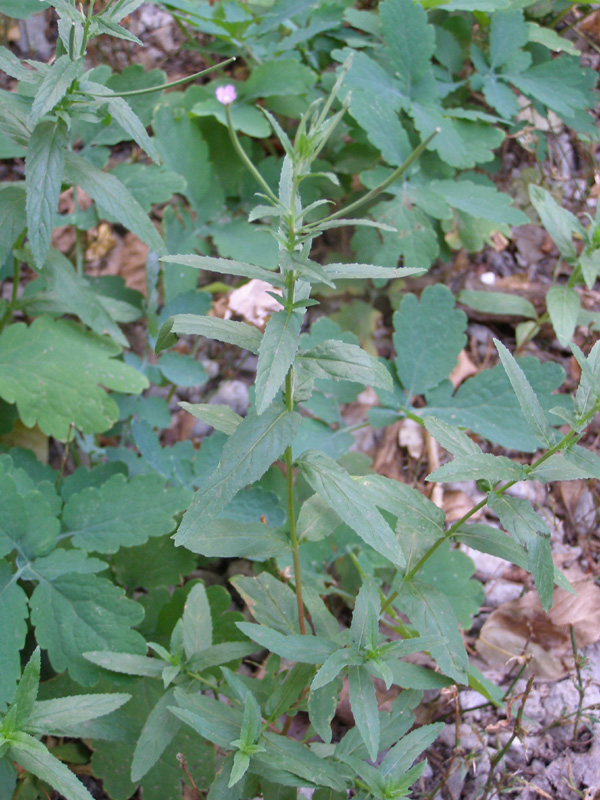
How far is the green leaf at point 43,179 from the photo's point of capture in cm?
155

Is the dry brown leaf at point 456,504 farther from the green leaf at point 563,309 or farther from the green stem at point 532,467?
the green stem at point 532,467

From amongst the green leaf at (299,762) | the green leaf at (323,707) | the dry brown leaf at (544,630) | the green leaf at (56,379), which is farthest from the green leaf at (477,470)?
the green leaf at (56,379)

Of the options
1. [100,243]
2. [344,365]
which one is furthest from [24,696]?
[100,243]

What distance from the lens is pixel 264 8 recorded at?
8.90 ft

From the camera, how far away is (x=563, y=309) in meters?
2.22

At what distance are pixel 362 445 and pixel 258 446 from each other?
1.46 m

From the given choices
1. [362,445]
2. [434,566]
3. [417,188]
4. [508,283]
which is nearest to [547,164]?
[508,283]

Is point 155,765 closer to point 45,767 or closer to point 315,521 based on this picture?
point 45,767

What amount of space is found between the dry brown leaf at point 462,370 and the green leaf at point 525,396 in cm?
142

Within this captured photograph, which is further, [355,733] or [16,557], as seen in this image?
[16,557]

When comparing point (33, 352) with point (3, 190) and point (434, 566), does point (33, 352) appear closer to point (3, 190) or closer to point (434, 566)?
point (3, 190)

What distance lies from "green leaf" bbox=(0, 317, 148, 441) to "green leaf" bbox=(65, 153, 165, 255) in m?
0.51

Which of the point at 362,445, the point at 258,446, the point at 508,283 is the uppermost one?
the point at 258,446

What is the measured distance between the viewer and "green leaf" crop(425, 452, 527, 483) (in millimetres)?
1210
